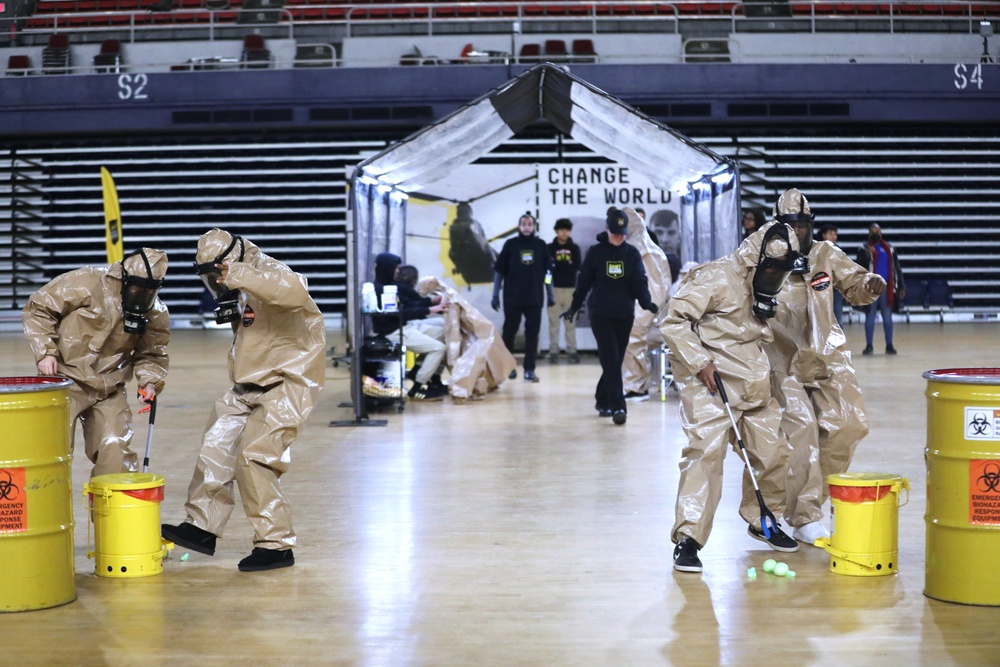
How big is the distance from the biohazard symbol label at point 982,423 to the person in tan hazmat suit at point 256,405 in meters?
2.36

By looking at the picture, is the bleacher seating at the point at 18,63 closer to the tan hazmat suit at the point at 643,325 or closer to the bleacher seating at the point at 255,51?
the bleacher seating at the point at 255,51

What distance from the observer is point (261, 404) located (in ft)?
14.3

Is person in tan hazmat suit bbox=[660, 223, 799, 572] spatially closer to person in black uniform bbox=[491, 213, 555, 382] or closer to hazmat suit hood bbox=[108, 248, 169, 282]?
hazmat suit hood bbox=[108, 248, 169, 282]

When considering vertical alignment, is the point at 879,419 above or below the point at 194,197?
below

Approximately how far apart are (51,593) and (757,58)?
16004 mm

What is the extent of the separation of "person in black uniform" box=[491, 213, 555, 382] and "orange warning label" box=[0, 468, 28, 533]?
7.45 meters

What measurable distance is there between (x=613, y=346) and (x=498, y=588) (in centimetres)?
426

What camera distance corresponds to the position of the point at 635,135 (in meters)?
9.16

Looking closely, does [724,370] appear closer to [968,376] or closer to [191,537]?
[968,376]

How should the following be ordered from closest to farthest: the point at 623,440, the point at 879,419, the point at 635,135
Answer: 1. the point at 623,440
2. the point at 879,419
3. the point at 635,135

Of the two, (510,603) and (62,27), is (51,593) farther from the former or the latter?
(62,27)

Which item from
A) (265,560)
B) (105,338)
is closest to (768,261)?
(265,560)

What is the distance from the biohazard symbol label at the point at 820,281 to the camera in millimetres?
4660

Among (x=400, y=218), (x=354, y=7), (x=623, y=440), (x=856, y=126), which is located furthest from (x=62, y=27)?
(x=623, y=440)
